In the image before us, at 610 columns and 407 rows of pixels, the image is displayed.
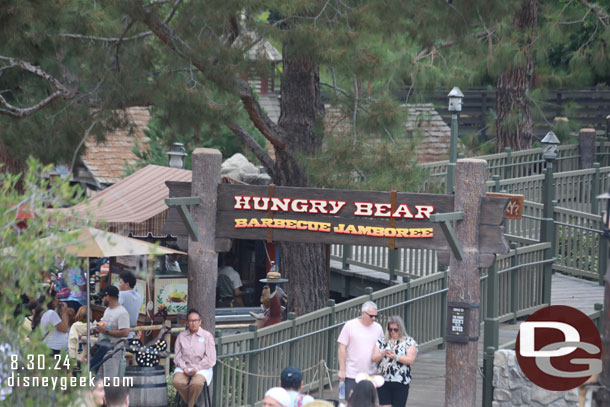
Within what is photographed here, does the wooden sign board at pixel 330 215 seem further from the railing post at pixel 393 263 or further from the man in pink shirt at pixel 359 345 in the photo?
the railing post at pixel 393 263

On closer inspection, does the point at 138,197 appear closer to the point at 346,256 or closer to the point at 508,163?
the point at 346,256

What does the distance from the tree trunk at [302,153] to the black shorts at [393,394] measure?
4909 millimetres

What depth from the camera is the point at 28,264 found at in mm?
5875

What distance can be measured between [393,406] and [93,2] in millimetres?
6965

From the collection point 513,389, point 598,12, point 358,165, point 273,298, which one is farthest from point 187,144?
point 513,389

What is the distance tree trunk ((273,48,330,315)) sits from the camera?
618 inches

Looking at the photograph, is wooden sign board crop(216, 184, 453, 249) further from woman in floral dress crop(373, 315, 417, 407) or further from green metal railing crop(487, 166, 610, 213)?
green metal railing crop(487, 166, 610, 213)

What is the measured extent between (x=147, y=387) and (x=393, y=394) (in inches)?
112

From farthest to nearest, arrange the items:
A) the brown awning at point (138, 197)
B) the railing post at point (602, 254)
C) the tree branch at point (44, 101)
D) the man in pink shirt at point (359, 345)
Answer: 1. the railing post at point (602, 254)
2. the brown awning at point (138, 197)
3. the tree branch at point (44, 101)
4. the man in pink shirt at point (359, 345)

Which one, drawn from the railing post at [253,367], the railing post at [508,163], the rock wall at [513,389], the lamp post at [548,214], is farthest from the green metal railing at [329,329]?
the railing post at [508,163]

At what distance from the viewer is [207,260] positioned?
39.0ft

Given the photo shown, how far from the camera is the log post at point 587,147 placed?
22672 mm

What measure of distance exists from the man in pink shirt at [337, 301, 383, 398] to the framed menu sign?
835 millimetres

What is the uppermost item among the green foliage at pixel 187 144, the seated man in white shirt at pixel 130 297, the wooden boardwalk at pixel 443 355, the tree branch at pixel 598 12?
the tree branch at pixel 598 12
